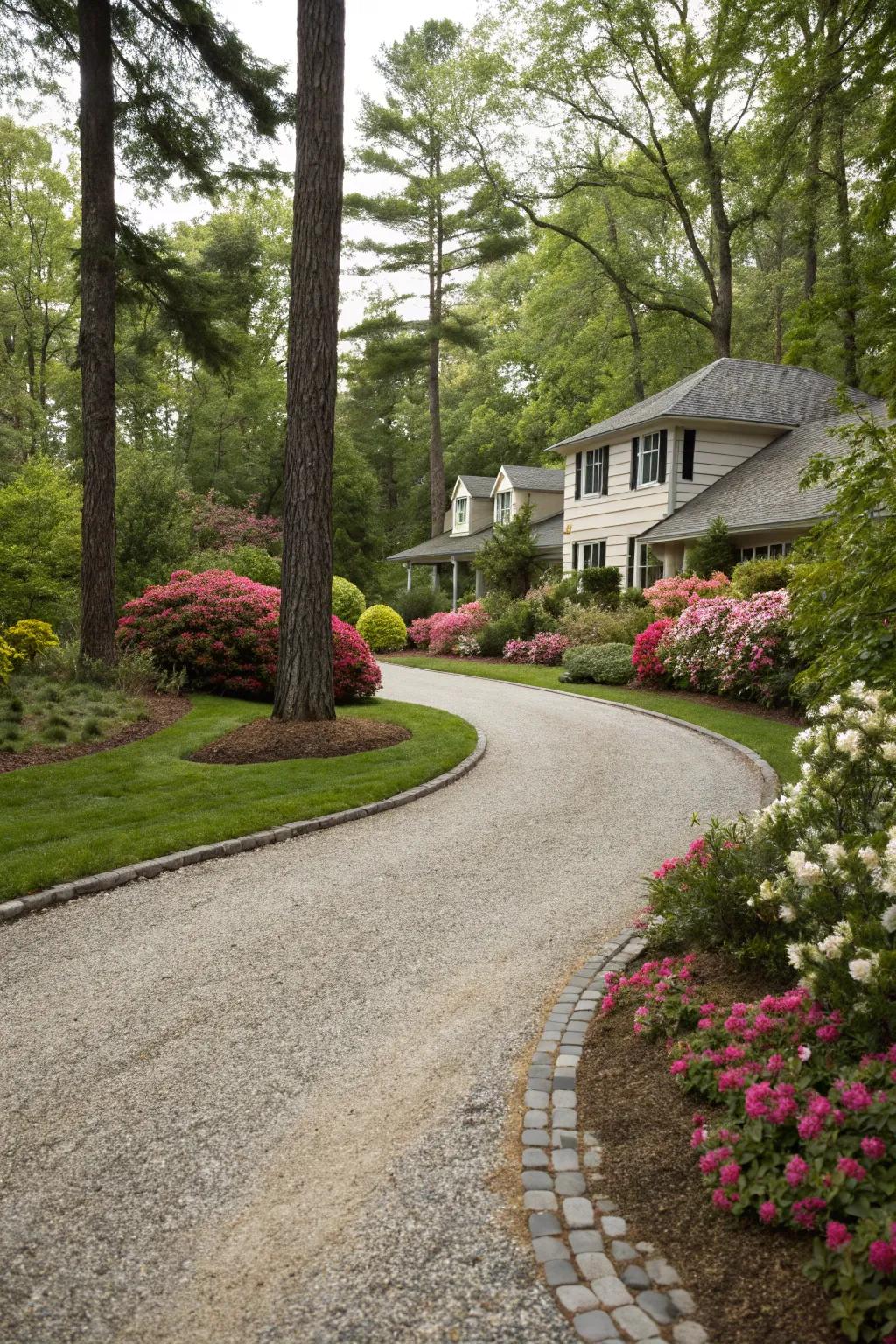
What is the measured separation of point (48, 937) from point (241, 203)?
47.7 meters

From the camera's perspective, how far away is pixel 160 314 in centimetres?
1695

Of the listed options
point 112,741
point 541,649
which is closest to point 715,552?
point 541,649

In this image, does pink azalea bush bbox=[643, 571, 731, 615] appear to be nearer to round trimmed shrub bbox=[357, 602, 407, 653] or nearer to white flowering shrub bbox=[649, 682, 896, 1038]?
round trimmed shrub bbox=[357, 602, 407, 653]

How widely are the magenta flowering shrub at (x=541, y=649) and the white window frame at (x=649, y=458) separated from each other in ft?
16.9

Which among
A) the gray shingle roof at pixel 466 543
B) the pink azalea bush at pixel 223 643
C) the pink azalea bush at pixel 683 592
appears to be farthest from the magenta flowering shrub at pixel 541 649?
the pink azalea bush at pixel 223 643

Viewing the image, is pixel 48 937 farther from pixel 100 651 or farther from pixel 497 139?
pixel 497 139

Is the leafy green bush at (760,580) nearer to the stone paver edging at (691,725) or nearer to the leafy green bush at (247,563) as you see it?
the stone paver edging at (691,725)

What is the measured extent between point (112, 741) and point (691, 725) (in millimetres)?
8212

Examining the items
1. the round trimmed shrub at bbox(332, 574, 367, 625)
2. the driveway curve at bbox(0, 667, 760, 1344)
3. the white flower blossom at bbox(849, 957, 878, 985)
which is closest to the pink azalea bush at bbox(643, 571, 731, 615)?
the round trimmed shrub at bbox(332, 574, 367, 625)

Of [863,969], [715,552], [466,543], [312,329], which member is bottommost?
[863,969]

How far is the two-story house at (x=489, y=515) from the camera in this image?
115ft

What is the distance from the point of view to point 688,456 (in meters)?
24.2

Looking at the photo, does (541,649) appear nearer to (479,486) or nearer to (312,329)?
(312,329)

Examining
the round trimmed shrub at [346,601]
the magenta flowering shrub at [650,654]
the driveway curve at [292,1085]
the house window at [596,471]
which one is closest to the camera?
the driveway curve at [292,1085]
